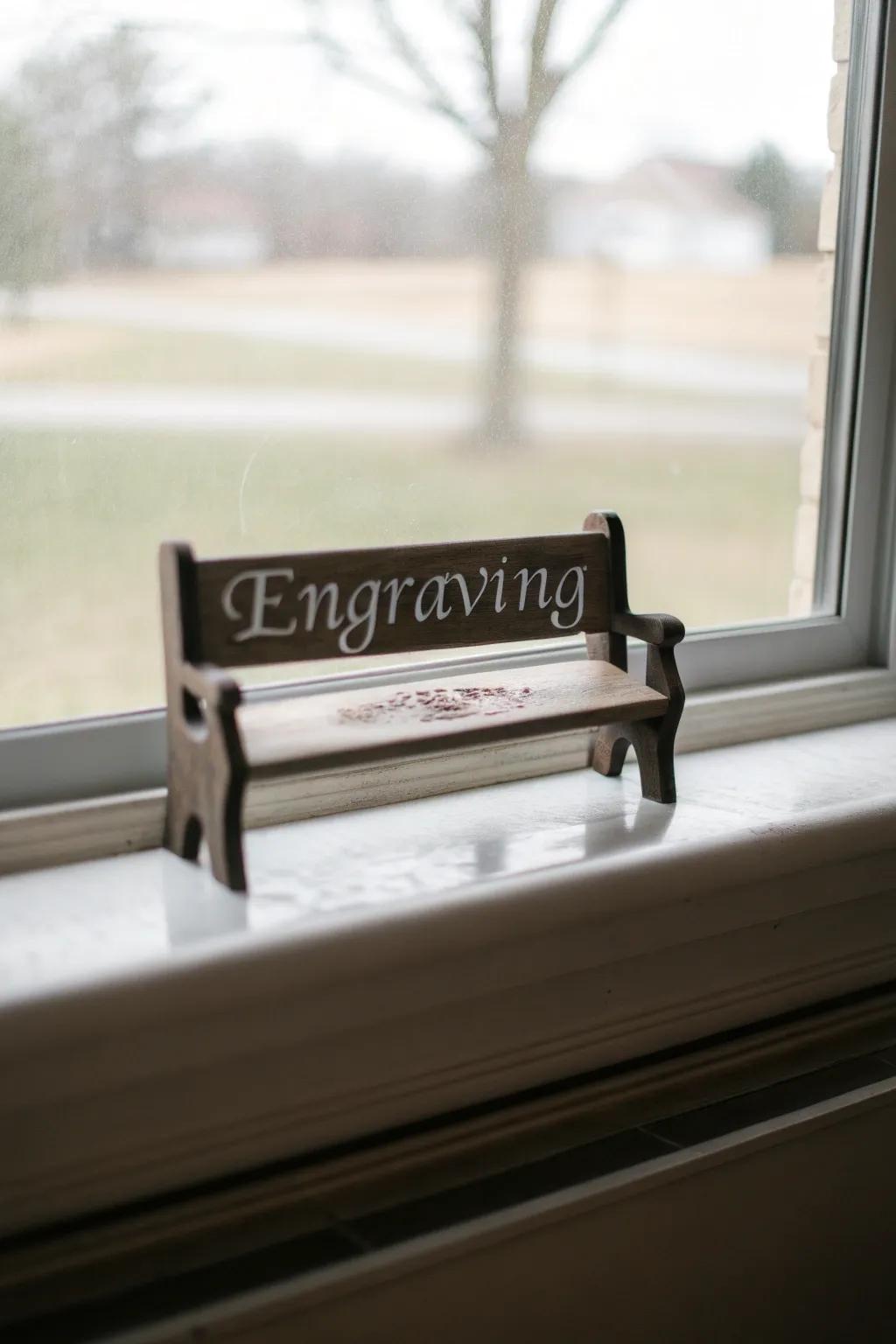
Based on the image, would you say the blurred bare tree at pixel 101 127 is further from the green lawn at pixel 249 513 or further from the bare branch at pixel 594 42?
the bare branch at pixel 594 42

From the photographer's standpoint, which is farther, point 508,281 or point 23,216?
point 508,281

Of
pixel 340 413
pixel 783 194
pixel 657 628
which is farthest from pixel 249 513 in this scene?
pixel 783 194

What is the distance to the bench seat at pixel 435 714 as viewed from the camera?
82cm

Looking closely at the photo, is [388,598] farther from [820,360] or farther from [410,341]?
[820,360]

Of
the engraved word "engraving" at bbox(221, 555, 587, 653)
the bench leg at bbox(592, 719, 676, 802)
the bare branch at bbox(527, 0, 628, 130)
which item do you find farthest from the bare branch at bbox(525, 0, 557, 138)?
the bench leg at bbox(592, 719, 676, 802)

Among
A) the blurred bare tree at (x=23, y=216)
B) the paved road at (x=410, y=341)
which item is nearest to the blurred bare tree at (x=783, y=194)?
the paved road at (x=410, y=341)

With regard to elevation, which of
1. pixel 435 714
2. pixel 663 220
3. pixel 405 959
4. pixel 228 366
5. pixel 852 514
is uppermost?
pixel 663 220

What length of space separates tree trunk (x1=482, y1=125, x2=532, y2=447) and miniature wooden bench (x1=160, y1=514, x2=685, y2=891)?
6.3 inches

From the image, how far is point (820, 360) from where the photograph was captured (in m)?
1.24

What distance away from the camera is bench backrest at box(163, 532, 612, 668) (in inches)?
32.2

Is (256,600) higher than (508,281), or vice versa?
(508,281)

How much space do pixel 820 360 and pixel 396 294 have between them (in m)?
0.47

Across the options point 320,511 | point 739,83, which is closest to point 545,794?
point 320,511

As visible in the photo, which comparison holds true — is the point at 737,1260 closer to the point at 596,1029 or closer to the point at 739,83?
the point at 596,1029
